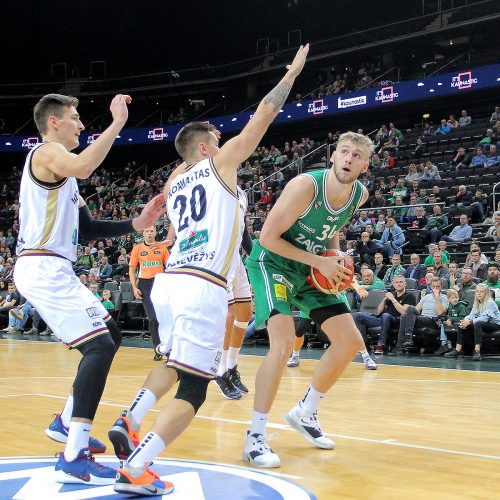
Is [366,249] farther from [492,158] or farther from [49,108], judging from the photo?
[49,108]

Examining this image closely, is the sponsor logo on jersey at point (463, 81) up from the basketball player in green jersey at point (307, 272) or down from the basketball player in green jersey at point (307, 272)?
up

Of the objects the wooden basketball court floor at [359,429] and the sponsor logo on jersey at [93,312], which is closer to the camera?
the wooden basketball court floor at [359,429]

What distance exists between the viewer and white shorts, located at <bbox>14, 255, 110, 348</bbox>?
12.8ft

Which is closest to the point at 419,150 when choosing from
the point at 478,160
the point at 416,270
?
the point at 478,160

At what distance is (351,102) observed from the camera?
28.2 metres

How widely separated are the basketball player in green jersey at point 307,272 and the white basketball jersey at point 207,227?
2.51ft

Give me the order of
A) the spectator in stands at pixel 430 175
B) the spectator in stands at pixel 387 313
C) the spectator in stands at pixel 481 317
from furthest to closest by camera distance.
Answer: the spectator in stands at pixel 430 175 → the spectator in stands at pixel 387 313 → the spectator in stands at pixel 481 317

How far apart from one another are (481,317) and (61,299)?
8550 mm

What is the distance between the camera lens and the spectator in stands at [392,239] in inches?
611

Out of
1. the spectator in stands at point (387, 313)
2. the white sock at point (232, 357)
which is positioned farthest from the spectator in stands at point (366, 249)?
the white sock at point (232, 357)

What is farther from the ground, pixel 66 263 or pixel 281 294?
pixel 66 263

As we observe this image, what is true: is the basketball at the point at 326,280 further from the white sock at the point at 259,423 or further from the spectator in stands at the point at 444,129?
the spectator in stands at the point at 444,129

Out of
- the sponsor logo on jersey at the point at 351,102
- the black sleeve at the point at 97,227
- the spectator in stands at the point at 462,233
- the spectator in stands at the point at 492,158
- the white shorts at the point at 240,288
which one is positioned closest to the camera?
the black sleeve at the point at 97,227

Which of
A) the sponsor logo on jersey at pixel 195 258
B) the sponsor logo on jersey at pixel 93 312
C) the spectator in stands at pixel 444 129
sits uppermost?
the spectator in stands at pixel 444 129
